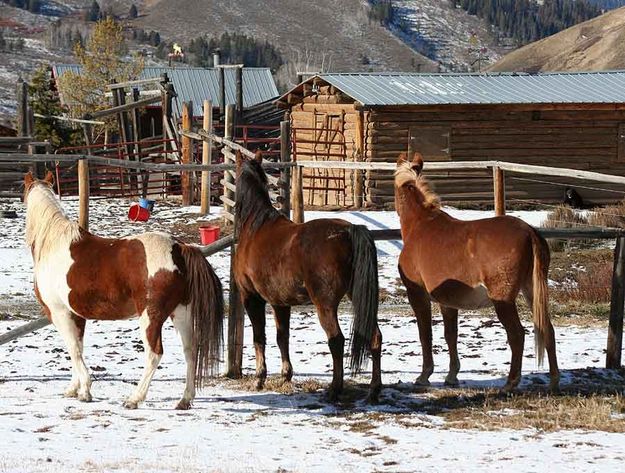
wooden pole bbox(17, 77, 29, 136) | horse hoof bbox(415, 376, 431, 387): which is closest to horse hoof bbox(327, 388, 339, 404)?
horse hoof bbox(415, 376, 431, 387)

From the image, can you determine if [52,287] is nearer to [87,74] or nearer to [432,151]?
[432,151]

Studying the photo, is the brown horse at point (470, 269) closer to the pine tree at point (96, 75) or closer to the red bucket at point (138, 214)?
the red bucket at point (138, 214)

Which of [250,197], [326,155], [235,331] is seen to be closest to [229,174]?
[326,155]

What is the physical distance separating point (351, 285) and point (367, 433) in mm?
1299

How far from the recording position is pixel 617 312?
927cm

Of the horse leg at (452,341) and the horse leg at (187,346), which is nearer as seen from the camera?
the horse leg at (187,346)

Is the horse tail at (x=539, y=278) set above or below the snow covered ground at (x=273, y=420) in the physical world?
above

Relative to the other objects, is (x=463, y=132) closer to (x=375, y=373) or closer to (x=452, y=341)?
(x=452, y=341)

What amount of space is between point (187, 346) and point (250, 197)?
4.95ft

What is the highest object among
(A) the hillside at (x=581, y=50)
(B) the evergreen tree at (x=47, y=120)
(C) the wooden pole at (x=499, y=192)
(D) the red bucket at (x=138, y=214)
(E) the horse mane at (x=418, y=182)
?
(A) the hillside at (x=581, y=50)

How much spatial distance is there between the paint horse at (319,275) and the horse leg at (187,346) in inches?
31.3

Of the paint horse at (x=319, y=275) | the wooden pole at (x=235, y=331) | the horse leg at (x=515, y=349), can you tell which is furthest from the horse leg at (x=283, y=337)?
the horse leg at (x=515, y=349)

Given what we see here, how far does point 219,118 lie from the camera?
38281 mm

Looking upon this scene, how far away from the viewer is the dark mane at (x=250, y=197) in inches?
333
